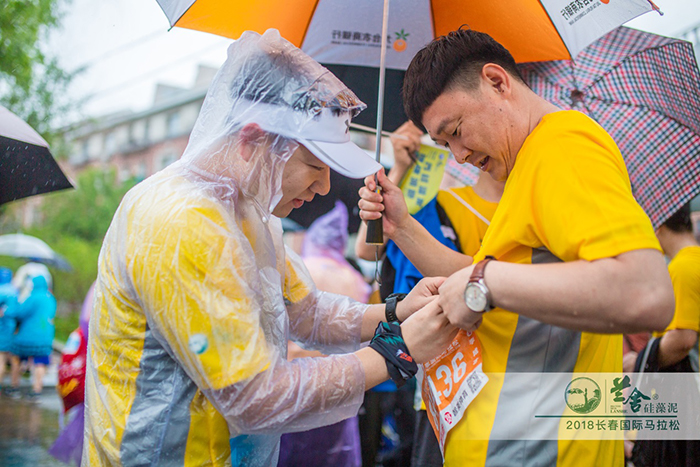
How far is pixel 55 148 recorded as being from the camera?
1452 centimetres

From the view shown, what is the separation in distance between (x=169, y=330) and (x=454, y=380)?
0.82 m

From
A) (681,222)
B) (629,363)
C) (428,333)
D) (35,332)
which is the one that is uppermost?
(428,333)

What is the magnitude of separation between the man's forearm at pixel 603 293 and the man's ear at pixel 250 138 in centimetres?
88

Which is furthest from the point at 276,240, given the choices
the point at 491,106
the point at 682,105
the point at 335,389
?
the point at 682,105

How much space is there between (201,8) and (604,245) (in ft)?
6.15

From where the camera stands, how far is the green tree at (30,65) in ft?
31.7

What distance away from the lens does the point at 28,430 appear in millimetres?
6098

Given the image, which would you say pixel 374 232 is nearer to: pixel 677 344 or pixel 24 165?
pixel 677 344

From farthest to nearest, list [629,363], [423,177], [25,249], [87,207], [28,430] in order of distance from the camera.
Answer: [87,207] → [25,249] → [28,430] → [629,363] → [423,177]

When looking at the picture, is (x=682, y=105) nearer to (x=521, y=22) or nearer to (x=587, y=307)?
(x=521, y=22)

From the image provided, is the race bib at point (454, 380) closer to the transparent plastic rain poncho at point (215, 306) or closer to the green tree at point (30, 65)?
the transparent plastic rain poncho at point (215, 306)

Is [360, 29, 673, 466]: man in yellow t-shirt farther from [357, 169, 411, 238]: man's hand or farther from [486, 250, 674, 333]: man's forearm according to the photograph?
[357, 169, 411, 238]: man's hand

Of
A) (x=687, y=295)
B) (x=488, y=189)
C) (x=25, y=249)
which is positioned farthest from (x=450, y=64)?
(x=25, y=249)

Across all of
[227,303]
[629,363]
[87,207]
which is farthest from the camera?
[87,207]
